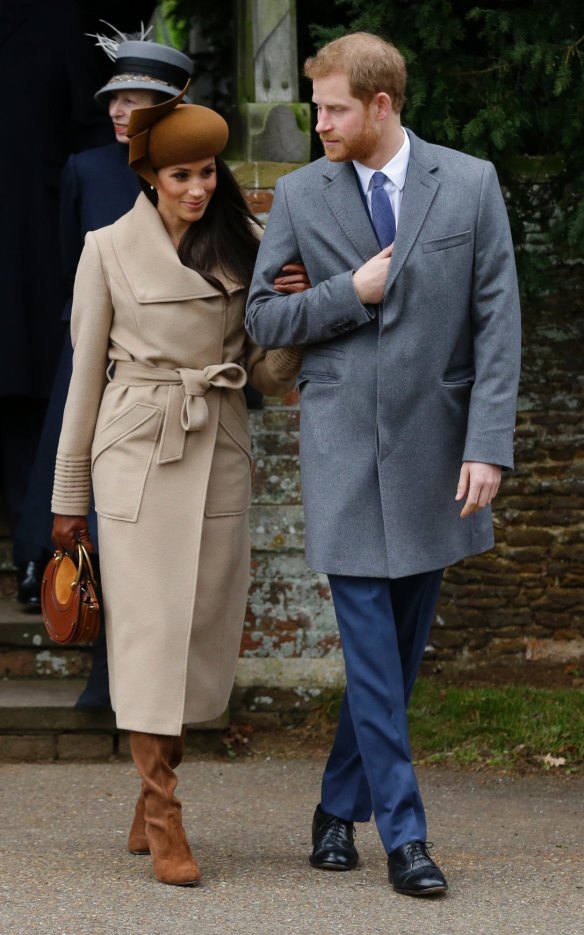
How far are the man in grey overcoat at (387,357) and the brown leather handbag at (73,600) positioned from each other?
0.59 m

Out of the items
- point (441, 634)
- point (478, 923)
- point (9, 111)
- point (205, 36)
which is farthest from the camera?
point (205, 36)

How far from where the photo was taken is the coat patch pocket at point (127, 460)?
4148mm

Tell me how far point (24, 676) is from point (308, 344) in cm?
250

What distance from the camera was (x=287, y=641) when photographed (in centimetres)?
604

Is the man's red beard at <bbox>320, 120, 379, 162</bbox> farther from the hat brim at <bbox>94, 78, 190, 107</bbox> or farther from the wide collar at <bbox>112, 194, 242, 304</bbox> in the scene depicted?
the hat brim at <bbox>94, 78, 190, 107</bbox>

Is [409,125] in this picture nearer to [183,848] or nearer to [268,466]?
[268,466]

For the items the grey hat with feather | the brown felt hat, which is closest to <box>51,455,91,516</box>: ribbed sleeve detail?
the brown felt hat

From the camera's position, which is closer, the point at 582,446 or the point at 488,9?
A: the point at 488,9

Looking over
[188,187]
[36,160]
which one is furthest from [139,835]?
[36,160]

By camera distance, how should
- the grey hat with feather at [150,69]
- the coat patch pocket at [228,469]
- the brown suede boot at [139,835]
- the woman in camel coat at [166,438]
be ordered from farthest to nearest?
the grey hat with feather at [150,69], the brown suede boot at [139,835], the coat patch pocket at [228,469], the woman in camel coat at [166,438]

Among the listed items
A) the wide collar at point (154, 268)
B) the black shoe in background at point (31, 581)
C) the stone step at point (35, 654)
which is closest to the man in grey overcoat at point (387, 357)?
the wide collar at point (154, 268)

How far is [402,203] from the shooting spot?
3.97 meters

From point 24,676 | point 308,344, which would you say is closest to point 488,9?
point 308,344

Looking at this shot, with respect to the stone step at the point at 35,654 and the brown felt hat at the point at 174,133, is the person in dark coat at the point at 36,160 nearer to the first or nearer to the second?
the stone step at the point at 35,654
